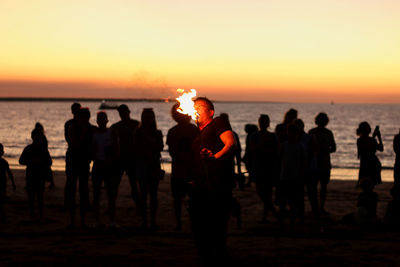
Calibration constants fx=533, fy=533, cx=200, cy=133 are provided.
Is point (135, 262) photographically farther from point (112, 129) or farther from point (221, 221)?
point (112, 129)

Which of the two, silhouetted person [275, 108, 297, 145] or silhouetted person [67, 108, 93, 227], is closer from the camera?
silhouetted person [67, 108, 93, 227]

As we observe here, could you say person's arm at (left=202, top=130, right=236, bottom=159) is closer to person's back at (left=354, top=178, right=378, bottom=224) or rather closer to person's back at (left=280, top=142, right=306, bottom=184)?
person's back at (left=280, top=142, right=306, bottom=184)

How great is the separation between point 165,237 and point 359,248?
2.84 metres

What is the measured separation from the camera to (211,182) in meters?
5.30

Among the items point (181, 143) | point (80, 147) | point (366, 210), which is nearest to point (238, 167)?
point (181, 143)

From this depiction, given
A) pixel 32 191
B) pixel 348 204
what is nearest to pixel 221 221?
pixel 32 191

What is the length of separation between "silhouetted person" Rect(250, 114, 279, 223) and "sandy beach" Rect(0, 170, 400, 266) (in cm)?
67

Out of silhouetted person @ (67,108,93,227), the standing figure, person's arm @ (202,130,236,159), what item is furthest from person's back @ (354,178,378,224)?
person's arm @ (202,130,236,159)

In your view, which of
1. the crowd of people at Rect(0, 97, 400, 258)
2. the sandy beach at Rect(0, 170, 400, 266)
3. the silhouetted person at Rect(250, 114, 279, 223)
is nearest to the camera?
the sandy beach at Rect(0, 170, 400, 266)

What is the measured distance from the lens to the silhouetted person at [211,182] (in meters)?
5.29

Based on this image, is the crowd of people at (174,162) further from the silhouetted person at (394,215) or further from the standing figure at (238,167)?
the standing figure at (238,167)

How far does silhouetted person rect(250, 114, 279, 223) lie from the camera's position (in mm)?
9688

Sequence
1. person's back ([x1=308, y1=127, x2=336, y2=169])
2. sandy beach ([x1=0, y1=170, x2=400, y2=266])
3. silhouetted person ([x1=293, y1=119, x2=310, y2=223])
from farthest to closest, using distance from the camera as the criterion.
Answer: person's back ([x1=308, y1=127, x2=336, y2=169]) < silhouetted person ([x1=293, y1=119, x2=310, y2=223]) < sandy beach ([x1=0, y1=170, x2=400, y2=266])

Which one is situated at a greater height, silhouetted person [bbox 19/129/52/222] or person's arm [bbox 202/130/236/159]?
person's arm [bbox 202/130/236/159]
